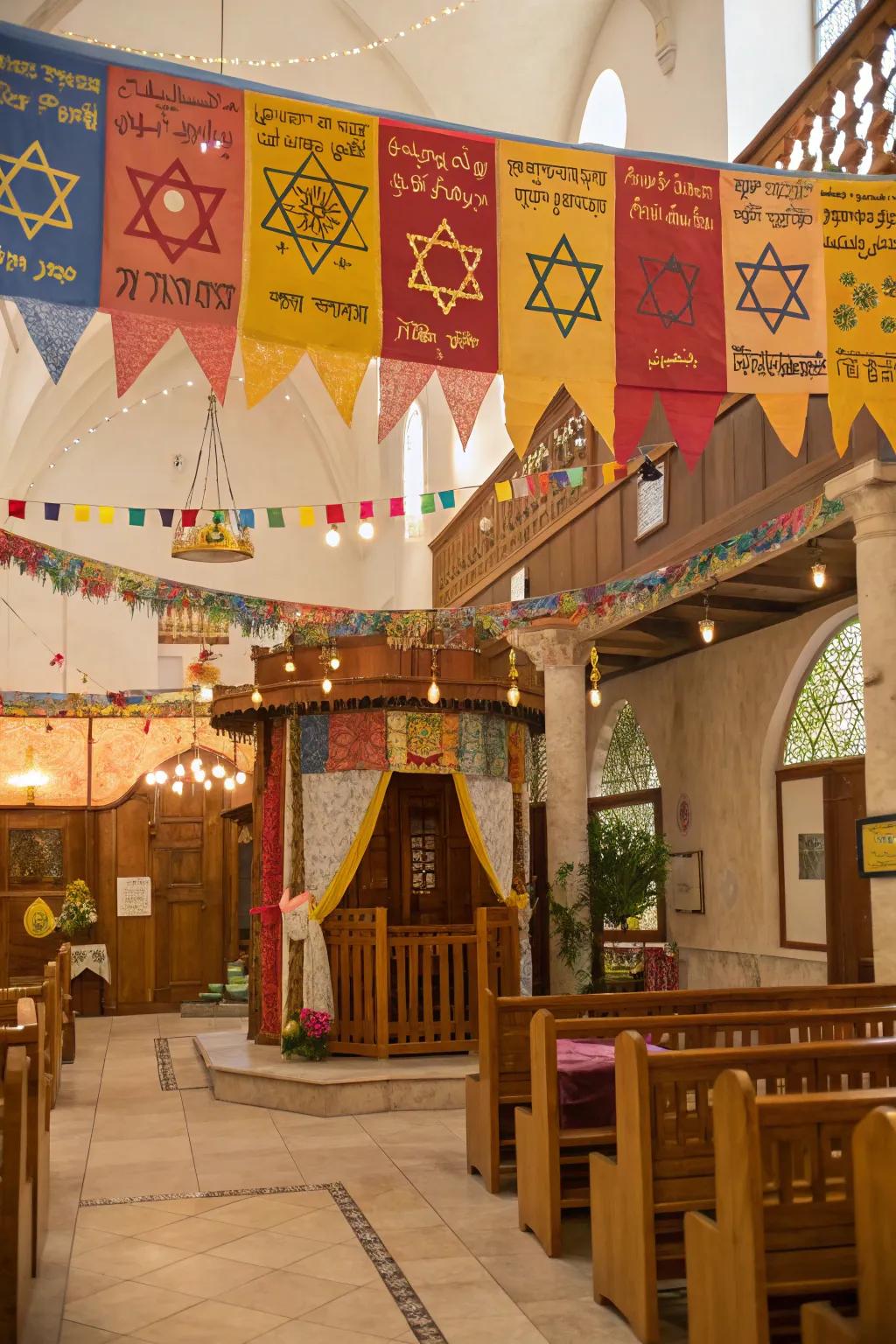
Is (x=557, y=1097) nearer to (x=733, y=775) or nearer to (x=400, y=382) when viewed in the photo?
(x=400, y=382)

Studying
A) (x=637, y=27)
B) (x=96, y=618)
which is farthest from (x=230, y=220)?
(x=96, y=618)

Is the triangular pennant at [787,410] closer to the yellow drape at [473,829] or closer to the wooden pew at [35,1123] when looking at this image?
the wooden pew at [35,1123]

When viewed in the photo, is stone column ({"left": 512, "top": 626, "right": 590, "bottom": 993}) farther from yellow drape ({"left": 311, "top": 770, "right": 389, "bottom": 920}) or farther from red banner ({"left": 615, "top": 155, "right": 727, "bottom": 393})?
red banner ({"left": 615, "top": 155, "right": 727, "bottom": 393})

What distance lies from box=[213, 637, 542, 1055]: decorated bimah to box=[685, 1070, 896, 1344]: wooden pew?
559 centimetres

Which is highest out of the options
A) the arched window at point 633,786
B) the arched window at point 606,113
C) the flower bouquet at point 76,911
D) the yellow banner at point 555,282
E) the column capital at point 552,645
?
the arched window at point 606,113

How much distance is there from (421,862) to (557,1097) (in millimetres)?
5234

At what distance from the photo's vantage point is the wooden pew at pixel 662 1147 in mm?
4328

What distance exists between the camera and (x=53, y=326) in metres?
4.91

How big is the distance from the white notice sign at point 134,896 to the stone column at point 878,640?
388 inches

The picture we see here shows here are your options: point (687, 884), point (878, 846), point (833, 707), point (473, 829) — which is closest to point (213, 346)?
point (878, 846)

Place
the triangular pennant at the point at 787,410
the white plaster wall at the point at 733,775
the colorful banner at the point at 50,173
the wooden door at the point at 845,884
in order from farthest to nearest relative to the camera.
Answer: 1. the white plaster wall at the point at 733,775
2. the wooden door at the point at 845,884
3. the triangular pennant at the point at 787,410
4. the colorful banner at the point at 50,173

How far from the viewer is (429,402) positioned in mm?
18766

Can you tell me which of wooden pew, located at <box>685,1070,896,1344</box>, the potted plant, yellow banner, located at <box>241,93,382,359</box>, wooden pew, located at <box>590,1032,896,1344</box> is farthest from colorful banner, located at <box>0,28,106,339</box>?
the potted plant

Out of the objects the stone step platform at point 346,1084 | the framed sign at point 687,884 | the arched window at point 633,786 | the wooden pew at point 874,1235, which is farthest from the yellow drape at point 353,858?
the wooden pew at point 874,1235
